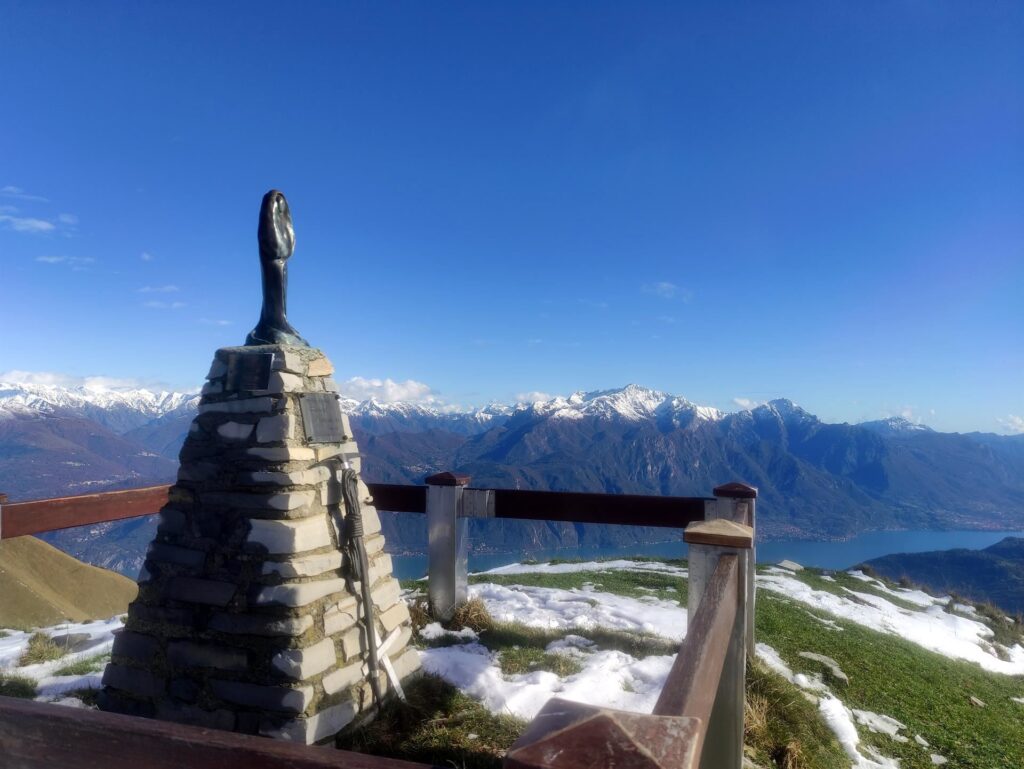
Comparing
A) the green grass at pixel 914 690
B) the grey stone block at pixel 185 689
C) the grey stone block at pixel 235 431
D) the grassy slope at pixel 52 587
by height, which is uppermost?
the grey stone block at pixel 235 431

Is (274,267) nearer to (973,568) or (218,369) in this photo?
(218,369)

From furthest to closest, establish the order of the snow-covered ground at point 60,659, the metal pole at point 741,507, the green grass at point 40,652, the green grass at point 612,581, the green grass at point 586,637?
the green grass at point 612,581 < the green grass at point 586,637 < the green grass at point 40,652 < the metal pole at point 741,507 < the snow-covered ground at point 60,659

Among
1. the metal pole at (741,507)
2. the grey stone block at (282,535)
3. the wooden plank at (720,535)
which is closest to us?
the wooden plank at (720,535)

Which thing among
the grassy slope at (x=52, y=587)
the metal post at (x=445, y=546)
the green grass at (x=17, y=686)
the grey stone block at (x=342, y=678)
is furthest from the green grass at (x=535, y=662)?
the grassy slope at (x=52, y=587)

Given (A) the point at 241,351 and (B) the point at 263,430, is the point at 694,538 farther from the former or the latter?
(A) the point at 241,351

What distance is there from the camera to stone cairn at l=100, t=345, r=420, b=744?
377 cm

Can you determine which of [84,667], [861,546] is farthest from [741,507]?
[861,546]

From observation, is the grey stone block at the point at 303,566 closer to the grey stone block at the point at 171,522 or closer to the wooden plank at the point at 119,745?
the grey stone block at the point at 171,522

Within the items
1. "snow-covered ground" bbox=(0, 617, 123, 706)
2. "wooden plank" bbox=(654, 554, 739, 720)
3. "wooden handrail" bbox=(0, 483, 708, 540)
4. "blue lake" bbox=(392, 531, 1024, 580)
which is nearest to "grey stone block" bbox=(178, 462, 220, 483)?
"snow-covered ground" bbox=(0, 617, 123, 706)

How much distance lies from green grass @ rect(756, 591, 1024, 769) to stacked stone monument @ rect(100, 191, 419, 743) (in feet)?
13.2

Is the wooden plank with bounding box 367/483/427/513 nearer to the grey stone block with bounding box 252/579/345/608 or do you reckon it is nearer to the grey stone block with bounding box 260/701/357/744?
the grey stone block with bounding box 252/579/345/608

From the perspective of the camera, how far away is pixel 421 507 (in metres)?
6.61

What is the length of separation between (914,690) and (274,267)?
22.8 feet

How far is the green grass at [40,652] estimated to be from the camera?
17.6ft
